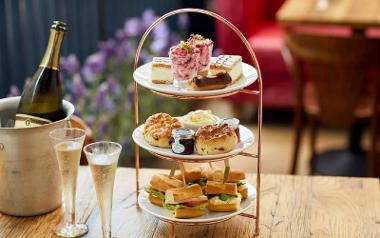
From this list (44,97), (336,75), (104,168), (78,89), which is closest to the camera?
(104,168)

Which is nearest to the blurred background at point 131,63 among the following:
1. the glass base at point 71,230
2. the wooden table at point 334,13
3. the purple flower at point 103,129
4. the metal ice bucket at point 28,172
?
the purple flower at point 103,129

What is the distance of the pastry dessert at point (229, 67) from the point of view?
1573mm

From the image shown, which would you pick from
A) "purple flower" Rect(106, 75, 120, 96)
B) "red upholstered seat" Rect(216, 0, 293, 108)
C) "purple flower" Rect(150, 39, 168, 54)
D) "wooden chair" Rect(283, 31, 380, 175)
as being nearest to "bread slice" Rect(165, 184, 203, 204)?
"wooden chair" Rect(283, 31, 380, 175)

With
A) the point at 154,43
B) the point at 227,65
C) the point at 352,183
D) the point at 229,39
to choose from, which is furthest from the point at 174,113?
the point at 227,65

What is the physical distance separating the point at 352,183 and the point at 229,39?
8.66 feet

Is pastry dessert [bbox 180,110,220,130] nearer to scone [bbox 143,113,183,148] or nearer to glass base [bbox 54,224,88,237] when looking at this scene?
scone [bbox 143,113,183,148]

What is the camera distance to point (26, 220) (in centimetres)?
170

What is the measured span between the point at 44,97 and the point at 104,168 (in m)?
0.45

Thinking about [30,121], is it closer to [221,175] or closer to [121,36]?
[221,175]

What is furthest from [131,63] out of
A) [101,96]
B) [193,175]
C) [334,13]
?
[193,175]

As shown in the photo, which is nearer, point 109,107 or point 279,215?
point 279,215

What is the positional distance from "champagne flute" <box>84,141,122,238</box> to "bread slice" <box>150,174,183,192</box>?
150 millimetres

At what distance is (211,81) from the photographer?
152 centimetres

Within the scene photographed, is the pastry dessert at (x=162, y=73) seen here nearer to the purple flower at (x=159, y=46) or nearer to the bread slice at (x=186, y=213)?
the bread slice at (x=186, y=213)
